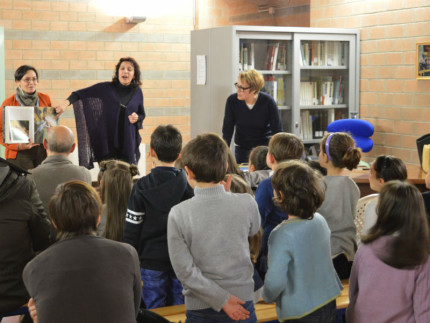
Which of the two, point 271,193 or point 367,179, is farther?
point 367,179

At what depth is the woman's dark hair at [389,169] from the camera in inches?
121

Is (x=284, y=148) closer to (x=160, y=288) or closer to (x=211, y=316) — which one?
(x=160, y=288)

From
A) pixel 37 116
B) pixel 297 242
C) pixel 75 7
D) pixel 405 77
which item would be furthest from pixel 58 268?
pixel 75 7

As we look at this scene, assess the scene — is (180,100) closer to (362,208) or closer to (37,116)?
(37,116)

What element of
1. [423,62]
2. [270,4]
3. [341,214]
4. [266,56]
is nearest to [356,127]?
[423,62]

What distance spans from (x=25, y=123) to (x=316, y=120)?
3258 millimetres

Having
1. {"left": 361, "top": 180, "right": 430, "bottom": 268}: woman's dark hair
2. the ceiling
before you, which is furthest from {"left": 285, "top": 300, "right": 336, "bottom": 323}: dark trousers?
the ceiling

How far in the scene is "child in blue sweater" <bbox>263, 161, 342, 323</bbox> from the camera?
227cm

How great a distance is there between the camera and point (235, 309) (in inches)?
88.0

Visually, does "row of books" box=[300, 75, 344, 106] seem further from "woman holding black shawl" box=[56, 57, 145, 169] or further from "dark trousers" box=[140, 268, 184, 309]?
"dark trousers" box=[140, 268, 184, 309]

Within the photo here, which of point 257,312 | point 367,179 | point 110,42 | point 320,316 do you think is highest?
point 110,42

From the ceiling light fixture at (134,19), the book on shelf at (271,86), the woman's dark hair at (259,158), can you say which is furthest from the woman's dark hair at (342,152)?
the ceiling light fixture at (134,19)

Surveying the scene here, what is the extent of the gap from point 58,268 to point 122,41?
5.44 meters

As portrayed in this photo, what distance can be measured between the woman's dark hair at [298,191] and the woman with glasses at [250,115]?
300cm
